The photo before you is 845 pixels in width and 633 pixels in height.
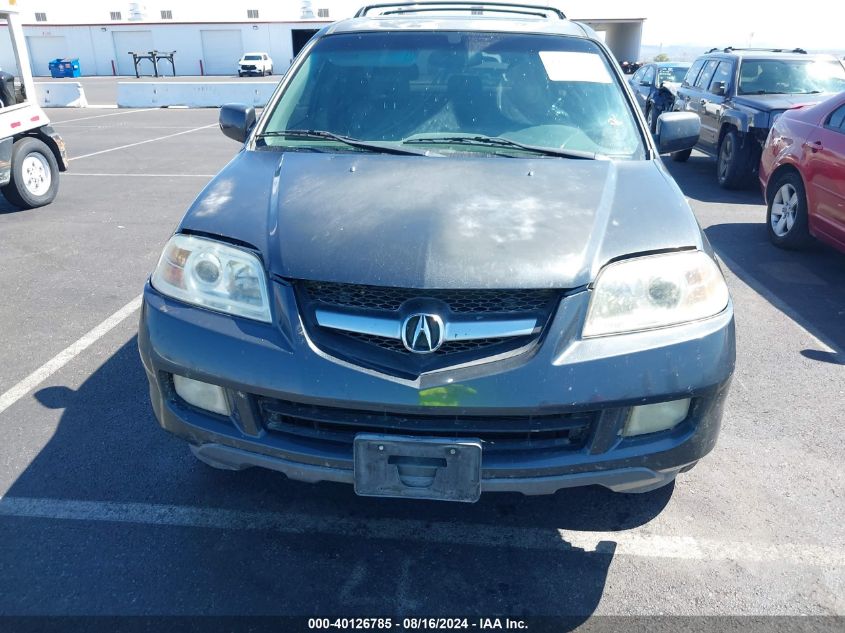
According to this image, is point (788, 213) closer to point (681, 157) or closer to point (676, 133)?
point (676, 133)

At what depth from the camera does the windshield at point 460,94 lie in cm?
317

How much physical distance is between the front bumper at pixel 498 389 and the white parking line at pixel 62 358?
1807 millimetres

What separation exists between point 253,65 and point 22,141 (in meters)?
39.5

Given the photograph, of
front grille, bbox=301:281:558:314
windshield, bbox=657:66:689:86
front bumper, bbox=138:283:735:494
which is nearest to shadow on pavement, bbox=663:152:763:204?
windshield, bbox=657:66:689:86

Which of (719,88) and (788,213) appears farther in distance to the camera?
(719,88)

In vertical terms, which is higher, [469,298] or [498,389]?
[469,298]

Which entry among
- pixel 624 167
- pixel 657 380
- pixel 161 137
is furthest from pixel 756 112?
pixel 161 137

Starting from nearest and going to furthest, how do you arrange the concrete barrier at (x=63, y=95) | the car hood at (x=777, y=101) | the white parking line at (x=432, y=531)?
the white parking line at (x=432, y=531) < the car hood at (x=777, y=101) < the concrete barrier at (x=63, y=95)

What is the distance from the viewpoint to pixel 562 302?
7.06 ft

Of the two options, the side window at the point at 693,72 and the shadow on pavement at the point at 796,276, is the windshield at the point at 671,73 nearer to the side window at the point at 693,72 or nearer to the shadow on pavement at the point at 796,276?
the side window at the point at 693,72

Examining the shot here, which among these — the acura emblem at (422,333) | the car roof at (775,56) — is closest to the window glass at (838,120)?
the car roof at (775,56)

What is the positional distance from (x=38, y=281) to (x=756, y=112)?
800cm

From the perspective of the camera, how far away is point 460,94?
332cm

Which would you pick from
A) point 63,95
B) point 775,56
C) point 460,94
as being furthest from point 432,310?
point 63,95
